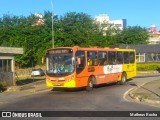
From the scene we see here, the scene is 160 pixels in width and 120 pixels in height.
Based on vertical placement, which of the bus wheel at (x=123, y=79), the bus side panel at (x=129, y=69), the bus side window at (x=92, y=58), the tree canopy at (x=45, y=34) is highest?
the tree canopy at (x=45, y=34)

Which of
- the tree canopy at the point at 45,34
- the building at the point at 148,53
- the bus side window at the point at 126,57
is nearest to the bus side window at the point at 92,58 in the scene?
the bus side window at the point at 126,57

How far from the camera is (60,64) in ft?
83.1

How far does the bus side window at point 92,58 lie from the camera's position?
26.8m

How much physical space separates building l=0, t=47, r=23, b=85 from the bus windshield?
6.50m

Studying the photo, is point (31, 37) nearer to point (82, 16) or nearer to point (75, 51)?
point (82, 16)

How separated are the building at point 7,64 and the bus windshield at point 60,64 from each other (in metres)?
6.50

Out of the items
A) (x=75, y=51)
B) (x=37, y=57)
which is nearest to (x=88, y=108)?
(x=75, y=51)

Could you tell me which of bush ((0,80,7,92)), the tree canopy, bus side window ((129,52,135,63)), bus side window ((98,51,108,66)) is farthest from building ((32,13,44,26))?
bus side window ((98,51,108,66))

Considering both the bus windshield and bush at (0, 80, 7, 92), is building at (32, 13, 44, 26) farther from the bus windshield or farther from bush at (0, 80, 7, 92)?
the bus windshield

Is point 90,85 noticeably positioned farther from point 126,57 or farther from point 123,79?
point 126,57

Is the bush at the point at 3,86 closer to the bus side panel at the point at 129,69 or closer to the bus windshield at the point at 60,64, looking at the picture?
the bus windshield at the point at 60,64

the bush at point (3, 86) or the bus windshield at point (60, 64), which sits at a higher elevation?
the bus windshield at point (60, 64)

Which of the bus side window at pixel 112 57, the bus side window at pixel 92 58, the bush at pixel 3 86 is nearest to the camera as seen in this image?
the bus side window at pixel 92 58

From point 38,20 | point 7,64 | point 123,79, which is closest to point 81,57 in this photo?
point 123,79
